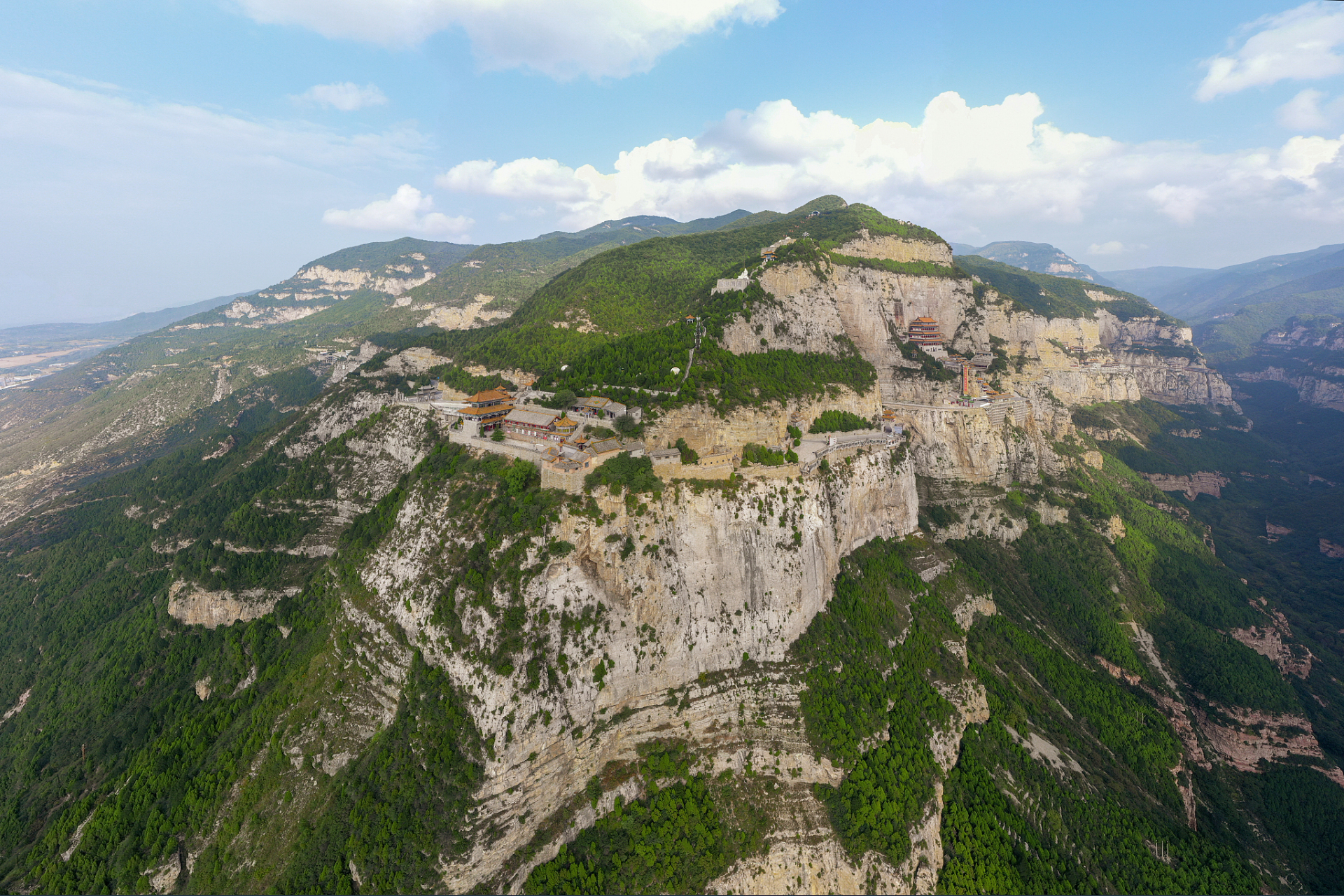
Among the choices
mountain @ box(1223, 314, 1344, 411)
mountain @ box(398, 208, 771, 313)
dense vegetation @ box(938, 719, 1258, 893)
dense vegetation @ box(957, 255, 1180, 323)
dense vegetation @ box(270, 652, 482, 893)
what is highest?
mountain @ box(398, 208, 771, 313)

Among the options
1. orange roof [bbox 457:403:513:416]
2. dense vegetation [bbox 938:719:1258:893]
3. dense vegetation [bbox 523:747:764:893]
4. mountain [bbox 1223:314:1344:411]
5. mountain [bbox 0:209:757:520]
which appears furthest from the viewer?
mountain [bbox 1223:314:1344:411]

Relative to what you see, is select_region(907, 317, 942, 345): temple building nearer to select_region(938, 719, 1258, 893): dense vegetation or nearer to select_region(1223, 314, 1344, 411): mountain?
select_region(938, 719, 1258, 893): dense vegetation

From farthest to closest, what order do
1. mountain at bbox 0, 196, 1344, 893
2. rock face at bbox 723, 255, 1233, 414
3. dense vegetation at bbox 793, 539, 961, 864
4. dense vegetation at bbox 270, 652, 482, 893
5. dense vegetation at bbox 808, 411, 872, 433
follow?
rock face at bbox 723, 255, 1233, 414
dense vegetation at bbox 808, 411, 872, 433
dense vegetation at bbox 793, 539, 961, 864
mountain at bbox 0, 196, 1344, 893
dense vegetation at bbox 270, 652, 482, 893

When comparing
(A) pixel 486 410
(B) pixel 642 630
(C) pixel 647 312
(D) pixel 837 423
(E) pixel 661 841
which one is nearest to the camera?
(E) pixel 661 841

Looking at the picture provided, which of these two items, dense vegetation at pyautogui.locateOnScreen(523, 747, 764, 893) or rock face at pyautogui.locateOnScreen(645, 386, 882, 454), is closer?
dense vegetation at pyautogui.locateOnScreen(523, 747, 764, 893)

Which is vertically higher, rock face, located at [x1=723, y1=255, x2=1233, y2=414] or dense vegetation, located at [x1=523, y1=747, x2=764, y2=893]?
rock face, located at [x1=723, y1=255, x2=1233, y2=414]

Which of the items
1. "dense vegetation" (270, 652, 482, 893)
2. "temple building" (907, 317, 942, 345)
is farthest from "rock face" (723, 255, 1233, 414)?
"dense vegetation" (270, 652, 482, 893)

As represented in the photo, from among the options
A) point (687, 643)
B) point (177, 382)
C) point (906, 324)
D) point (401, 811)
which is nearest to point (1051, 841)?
point (687, 643)

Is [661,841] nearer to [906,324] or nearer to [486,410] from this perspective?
[486,410]

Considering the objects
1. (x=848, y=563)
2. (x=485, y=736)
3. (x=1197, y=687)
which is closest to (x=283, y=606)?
(x=485, y=736)
